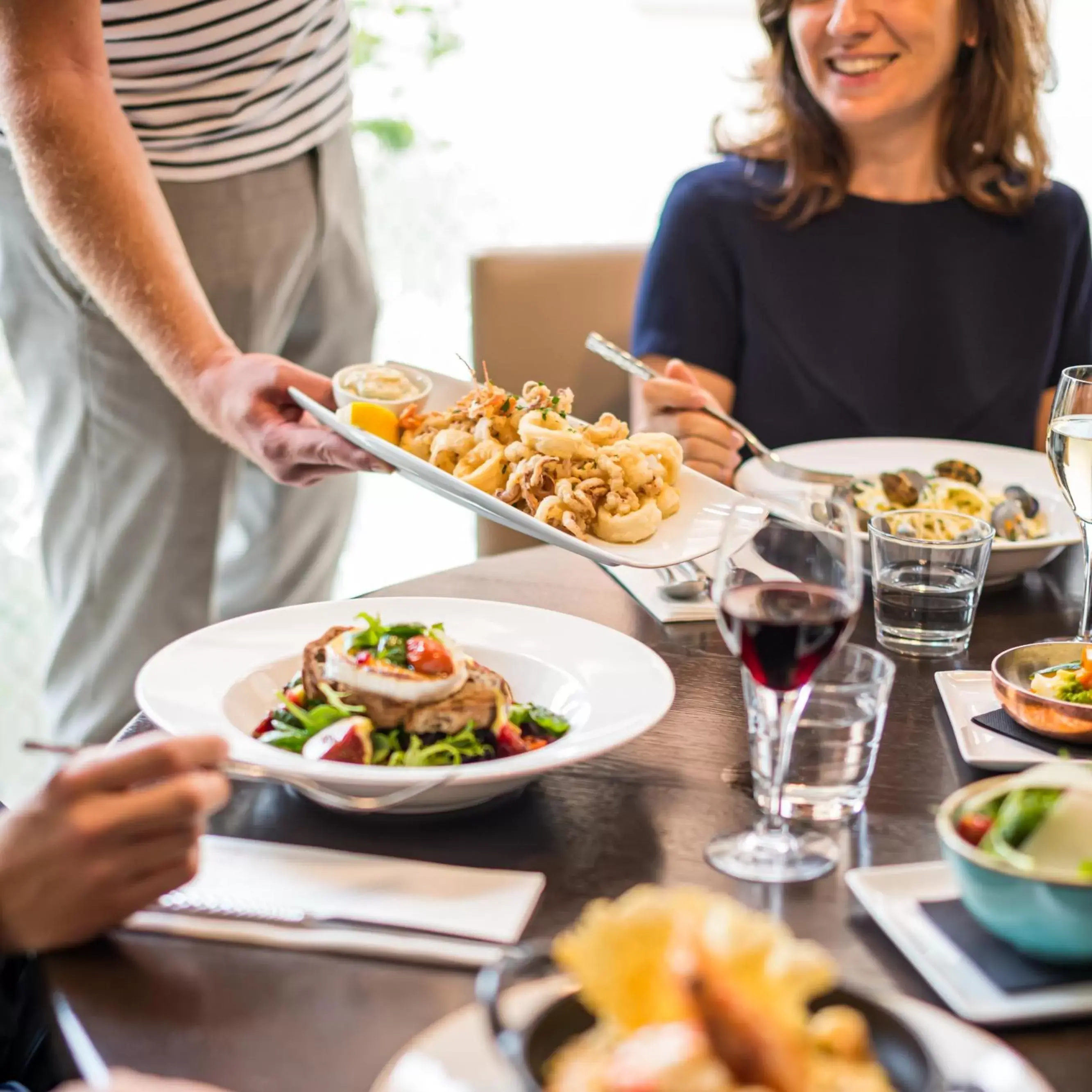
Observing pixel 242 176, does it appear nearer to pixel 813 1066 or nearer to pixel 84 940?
pixel 84 940

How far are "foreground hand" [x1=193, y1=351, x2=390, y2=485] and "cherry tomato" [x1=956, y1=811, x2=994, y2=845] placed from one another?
102 cm

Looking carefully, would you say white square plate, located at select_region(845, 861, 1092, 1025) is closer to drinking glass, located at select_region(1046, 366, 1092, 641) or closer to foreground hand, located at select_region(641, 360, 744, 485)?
drinking glass, located at select_region(1046, 366, 1092, 641)

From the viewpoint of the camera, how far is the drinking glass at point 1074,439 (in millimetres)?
1359

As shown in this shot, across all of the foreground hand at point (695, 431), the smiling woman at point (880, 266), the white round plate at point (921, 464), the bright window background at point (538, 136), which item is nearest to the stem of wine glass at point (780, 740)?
the white round plate at point (921, 464)

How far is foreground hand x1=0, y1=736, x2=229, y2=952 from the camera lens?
867mm

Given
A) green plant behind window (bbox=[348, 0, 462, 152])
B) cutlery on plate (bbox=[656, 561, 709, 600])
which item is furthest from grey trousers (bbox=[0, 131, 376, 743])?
green plant behind window (bbox=[348, 0, 462, 152])

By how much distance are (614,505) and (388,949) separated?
0.72m

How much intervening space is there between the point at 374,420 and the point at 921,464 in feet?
2.98

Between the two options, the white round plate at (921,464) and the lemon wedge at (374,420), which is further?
the white round plate at (921,464)

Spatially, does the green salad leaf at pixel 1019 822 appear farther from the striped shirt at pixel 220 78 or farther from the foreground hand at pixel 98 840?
the striped shirt at pixel 220 78

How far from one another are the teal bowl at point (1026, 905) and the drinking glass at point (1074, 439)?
62 centimetres

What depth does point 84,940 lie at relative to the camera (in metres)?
0.89

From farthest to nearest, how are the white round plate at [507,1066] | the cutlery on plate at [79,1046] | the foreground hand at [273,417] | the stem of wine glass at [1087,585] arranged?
the foreground hand at [273,417] → the stem of wine glass at [1087,585] → the cutlery on plate at [79,1046] → the white round plate at [507,1066]

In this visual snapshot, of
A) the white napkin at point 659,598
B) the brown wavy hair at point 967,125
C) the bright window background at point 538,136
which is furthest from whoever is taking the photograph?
the bright window background at point 538,136
